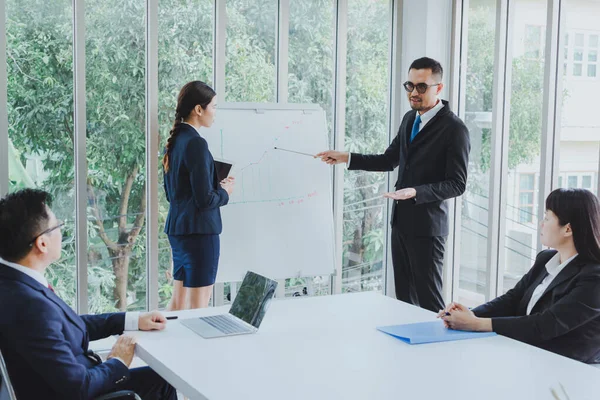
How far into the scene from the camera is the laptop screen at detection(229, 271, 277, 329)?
229cm

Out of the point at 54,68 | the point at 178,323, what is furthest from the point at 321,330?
the point at 54,68

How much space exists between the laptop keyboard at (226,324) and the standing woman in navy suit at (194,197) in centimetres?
108

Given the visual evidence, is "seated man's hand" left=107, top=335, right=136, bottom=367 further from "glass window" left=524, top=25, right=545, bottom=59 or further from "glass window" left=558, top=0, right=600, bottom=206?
"glass window" left=524, top=25, right=545, bottom=59

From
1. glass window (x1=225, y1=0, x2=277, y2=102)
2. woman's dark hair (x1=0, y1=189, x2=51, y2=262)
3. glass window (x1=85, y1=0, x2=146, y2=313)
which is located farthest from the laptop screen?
glass window (x1=225, y1=0, x2=277, y2=102)

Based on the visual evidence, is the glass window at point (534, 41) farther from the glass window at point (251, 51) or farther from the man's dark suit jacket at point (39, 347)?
the man's dark suit jacket at point (39, 347)

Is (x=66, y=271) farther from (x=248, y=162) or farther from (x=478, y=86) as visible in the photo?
(x=478, y=86)

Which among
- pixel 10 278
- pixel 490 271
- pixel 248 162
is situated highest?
pixel 248 162

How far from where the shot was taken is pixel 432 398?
1664mm

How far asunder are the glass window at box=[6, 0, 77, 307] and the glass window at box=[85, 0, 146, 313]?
0.38ft

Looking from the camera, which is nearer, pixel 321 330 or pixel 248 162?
pixel 321 330

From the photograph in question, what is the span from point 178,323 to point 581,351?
1346mm

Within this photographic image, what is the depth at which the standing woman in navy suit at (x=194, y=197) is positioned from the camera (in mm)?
3408

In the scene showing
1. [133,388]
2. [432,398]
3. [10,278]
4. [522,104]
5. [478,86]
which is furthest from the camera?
[478,86]

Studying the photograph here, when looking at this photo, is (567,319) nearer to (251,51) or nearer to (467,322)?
(467,322)
